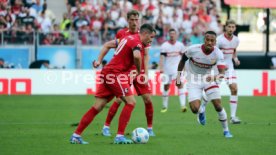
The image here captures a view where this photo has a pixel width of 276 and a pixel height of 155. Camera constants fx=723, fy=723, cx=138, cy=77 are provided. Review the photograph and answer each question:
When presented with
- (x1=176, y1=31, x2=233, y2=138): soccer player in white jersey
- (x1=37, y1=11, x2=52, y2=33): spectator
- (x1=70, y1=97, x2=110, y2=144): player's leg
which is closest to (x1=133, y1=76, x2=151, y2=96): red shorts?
(x1=176, y1=31, x2=233, y2=138): soccer player in white jersey

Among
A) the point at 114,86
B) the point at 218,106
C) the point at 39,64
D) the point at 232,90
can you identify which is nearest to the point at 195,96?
the point at 218,106

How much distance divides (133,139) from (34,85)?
527 inches

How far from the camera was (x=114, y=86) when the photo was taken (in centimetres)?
1262

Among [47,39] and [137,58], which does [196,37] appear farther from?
[137,58]

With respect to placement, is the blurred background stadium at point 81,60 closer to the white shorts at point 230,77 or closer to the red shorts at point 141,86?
the white shorts at point 230,77

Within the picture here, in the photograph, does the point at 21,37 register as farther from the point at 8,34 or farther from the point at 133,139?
the point at 133,139

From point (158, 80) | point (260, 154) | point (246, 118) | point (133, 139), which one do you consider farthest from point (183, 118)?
point (158, 80)

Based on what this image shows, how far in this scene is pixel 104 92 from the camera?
41.8 feet

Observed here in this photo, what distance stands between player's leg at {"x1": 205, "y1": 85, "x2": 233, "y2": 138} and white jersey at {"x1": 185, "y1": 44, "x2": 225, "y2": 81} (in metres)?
0.41

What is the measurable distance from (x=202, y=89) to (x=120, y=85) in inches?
97.8

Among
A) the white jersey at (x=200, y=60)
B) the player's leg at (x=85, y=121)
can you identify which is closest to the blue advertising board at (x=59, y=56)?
the white jersey at (x=200, y=60)

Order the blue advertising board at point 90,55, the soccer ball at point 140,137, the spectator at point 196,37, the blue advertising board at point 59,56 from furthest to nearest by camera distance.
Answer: the spectator at point 196,37
the blue advertising board at point 90,55
the blue advertising board at point 59,56
the soccer ball at point 140,137

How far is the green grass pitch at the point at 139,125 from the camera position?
39.4ft

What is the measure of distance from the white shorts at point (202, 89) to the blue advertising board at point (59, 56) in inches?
524
